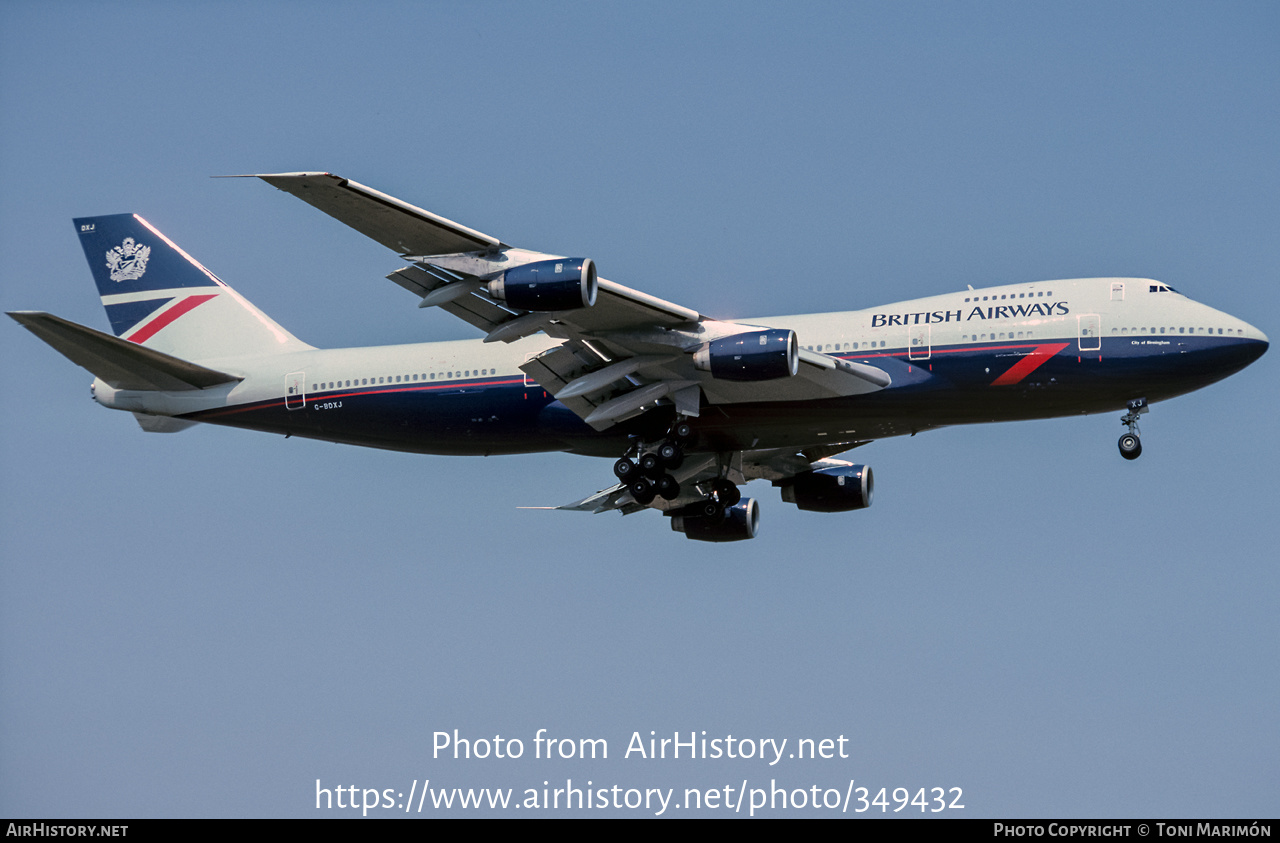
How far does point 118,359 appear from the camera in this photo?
3781 cm

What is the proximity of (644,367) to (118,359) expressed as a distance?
1337 centimetres

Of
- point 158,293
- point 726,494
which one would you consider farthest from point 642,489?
point 158,293

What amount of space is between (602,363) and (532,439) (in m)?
3.08

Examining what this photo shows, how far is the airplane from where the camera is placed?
32.3m

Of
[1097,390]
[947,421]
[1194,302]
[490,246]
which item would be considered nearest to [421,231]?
[490,246]

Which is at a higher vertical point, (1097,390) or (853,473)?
(1097,390)

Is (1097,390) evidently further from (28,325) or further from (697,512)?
(28,325)

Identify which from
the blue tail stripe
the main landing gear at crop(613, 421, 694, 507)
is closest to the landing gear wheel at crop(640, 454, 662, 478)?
the main landing gear at crop(613, 421, 694, 507)

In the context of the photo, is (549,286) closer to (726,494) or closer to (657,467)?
(657,467)

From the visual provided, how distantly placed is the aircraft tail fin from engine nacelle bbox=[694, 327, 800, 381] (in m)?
14.3

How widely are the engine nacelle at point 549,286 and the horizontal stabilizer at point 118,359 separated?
430 inches

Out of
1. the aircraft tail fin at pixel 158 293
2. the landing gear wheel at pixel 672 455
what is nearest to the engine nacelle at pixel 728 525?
the landing gear wheel at pixel 672 455

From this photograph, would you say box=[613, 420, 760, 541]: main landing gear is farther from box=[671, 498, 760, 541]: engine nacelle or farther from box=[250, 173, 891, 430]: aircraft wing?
box=[250, 173, 891, 430]: aircraft wing

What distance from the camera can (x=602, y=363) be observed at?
117 ft
